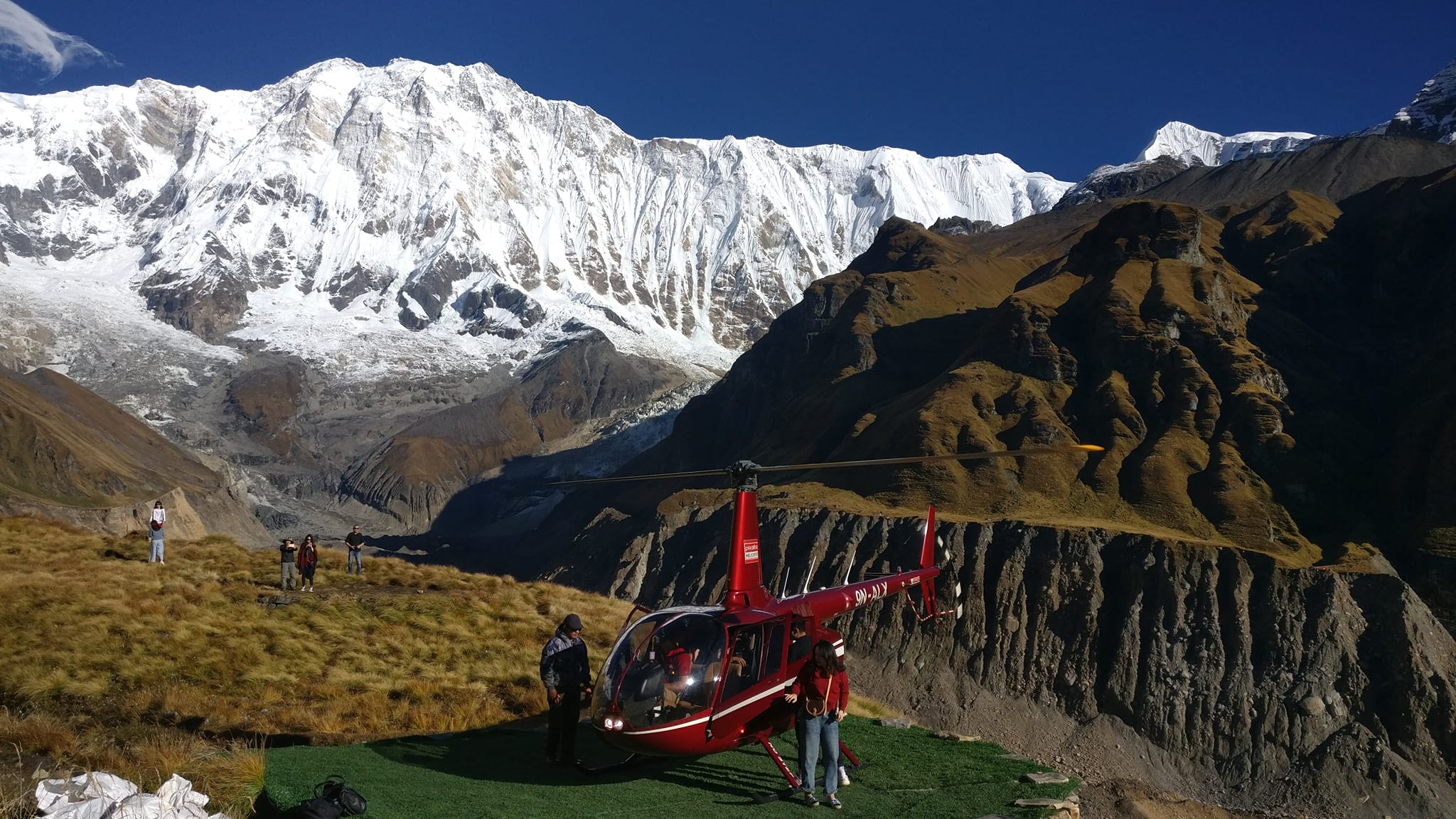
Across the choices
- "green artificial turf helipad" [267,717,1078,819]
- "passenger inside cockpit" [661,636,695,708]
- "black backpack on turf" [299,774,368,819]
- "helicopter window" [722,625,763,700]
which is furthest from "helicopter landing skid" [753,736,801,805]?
"black backpack on turf" [299,774,368,819]

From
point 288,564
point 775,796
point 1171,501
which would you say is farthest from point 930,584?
point 1171,501

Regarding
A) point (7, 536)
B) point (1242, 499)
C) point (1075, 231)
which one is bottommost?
point (7, 536)

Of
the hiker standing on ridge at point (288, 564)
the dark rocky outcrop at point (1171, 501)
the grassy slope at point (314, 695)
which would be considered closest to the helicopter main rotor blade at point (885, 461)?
the grassy slope at point (314, 695)

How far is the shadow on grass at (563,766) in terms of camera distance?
13.1 m

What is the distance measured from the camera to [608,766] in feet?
44.9

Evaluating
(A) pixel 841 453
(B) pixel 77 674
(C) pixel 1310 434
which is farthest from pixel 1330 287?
(B) pixel 77 674

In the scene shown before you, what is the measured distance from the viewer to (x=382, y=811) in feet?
34.6

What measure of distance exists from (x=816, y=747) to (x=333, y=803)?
229 inches

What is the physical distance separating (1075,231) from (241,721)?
17424 centimetres

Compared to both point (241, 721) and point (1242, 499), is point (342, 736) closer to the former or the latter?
point (241, 721)

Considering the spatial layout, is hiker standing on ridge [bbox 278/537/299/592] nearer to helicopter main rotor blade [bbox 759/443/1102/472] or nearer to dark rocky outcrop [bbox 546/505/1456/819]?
helicopter main rotor blade [bbox 759/443/1102/472]

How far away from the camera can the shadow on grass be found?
13.1m

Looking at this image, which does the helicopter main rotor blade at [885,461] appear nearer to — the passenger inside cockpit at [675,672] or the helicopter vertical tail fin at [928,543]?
the passenger inside cockpit at [675,672]

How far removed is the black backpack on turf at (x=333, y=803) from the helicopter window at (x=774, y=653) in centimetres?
567
